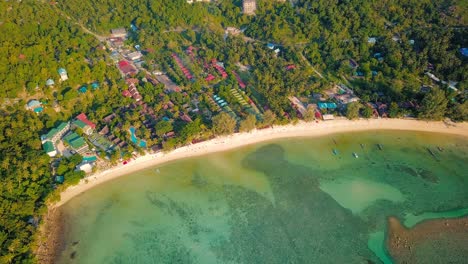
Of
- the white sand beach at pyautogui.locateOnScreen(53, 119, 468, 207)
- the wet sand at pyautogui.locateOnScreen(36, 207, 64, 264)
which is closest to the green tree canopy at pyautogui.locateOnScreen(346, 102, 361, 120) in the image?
the white sand beach at pyautogui.locateOnScreen(53, 119, 468, 207)

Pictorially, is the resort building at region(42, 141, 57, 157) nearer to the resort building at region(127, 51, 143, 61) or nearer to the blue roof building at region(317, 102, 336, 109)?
the resort building at region(127, 51, 143, 61)

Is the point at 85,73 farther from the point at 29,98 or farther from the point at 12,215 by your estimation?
the point at 12,215

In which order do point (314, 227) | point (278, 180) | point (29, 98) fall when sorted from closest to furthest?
1. point (314, 227)
2. point (278, 180)
3. point (29, 98)

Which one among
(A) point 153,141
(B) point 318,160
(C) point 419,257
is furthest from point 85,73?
(C) point 419,257

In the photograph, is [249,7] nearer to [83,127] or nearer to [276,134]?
[276,134]

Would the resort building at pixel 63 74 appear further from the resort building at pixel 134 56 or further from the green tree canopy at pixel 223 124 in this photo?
the green tree canopy at pixel 223 124

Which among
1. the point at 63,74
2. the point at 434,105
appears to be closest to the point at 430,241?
the point at 434,105
